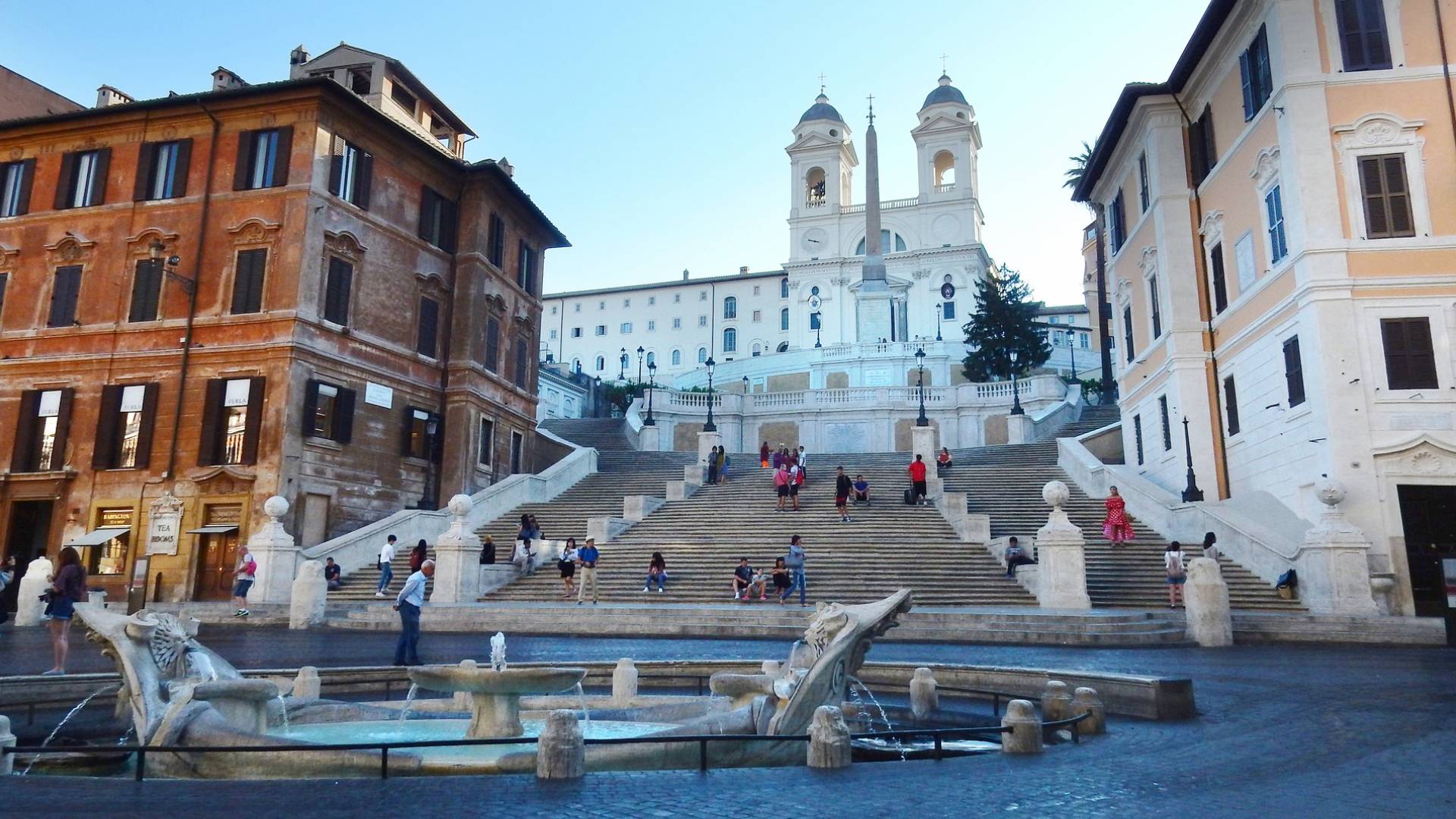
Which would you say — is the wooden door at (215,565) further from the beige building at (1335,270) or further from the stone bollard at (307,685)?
the beige building at (1335,270)

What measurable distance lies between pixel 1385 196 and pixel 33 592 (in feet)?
98.9

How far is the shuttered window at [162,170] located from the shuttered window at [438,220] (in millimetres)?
6799

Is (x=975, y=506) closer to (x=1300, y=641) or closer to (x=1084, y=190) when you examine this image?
(x=1300, y=641)

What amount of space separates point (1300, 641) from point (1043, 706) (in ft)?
31.8

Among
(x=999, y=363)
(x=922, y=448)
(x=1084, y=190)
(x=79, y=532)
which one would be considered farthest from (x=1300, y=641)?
(x=999, y=363)

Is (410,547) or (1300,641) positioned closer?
(1300,641)

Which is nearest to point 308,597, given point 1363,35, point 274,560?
point 274,560

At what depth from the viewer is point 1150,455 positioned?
1153 inches

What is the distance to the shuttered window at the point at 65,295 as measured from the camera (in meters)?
29.0

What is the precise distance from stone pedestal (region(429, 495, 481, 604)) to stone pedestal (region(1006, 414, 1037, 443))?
25.6 meters

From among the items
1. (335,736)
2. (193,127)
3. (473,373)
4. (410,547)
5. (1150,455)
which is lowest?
(335,736)

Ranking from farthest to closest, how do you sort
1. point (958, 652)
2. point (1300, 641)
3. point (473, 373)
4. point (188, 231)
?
point (473, 373) → point (188, 231) → point (1300, 641) → point (958, 652)

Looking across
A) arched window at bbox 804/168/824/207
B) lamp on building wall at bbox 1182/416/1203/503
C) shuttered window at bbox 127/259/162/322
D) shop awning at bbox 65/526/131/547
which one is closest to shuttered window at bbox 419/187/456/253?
shuttered window at bbox 127/259/162/322

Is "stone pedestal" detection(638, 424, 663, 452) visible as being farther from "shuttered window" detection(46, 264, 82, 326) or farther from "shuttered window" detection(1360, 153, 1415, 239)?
"shuttered window" detection(1360, 153, 1415, 239)
